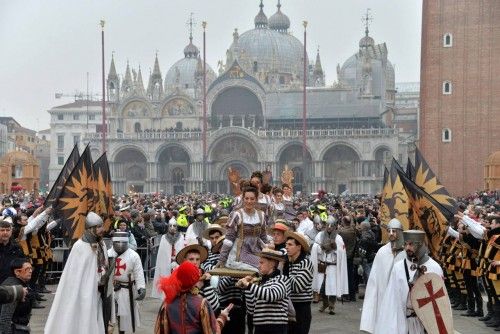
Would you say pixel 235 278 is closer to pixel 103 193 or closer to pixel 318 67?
pixel 103 193

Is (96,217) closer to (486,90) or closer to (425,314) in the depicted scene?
(425,314)

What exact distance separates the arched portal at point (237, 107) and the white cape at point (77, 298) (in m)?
80.7

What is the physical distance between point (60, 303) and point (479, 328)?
6482 millimetres

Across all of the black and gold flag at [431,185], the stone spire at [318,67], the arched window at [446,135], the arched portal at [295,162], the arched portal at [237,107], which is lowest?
the black and gold flag at [431,185]

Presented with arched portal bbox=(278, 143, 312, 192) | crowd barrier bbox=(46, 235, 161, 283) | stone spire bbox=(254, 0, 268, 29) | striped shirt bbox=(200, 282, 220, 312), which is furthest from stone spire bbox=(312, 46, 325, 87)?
striped shirt bbox=(200, 282, 220, 312)

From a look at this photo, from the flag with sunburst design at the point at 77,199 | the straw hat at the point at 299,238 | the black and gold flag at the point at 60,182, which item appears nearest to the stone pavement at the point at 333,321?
the black and gold flag at the point at 60,182

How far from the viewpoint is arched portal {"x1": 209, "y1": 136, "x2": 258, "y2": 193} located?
88688mm

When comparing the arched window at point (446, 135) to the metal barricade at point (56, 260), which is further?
the arched window at point (446, 135)

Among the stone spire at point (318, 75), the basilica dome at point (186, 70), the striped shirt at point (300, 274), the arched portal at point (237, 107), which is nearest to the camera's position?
the striped shirt at point (300, 274)

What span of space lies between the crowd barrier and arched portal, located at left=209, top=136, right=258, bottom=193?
6637cm

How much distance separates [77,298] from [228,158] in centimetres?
7818

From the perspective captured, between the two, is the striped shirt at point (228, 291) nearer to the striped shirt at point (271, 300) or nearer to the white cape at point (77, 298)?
A: the white cape at point (77, 298)

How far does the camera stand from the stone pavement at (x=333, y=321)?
14.4 metres

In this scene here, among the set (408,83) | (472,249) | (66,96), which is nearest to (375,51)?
(66,96)
